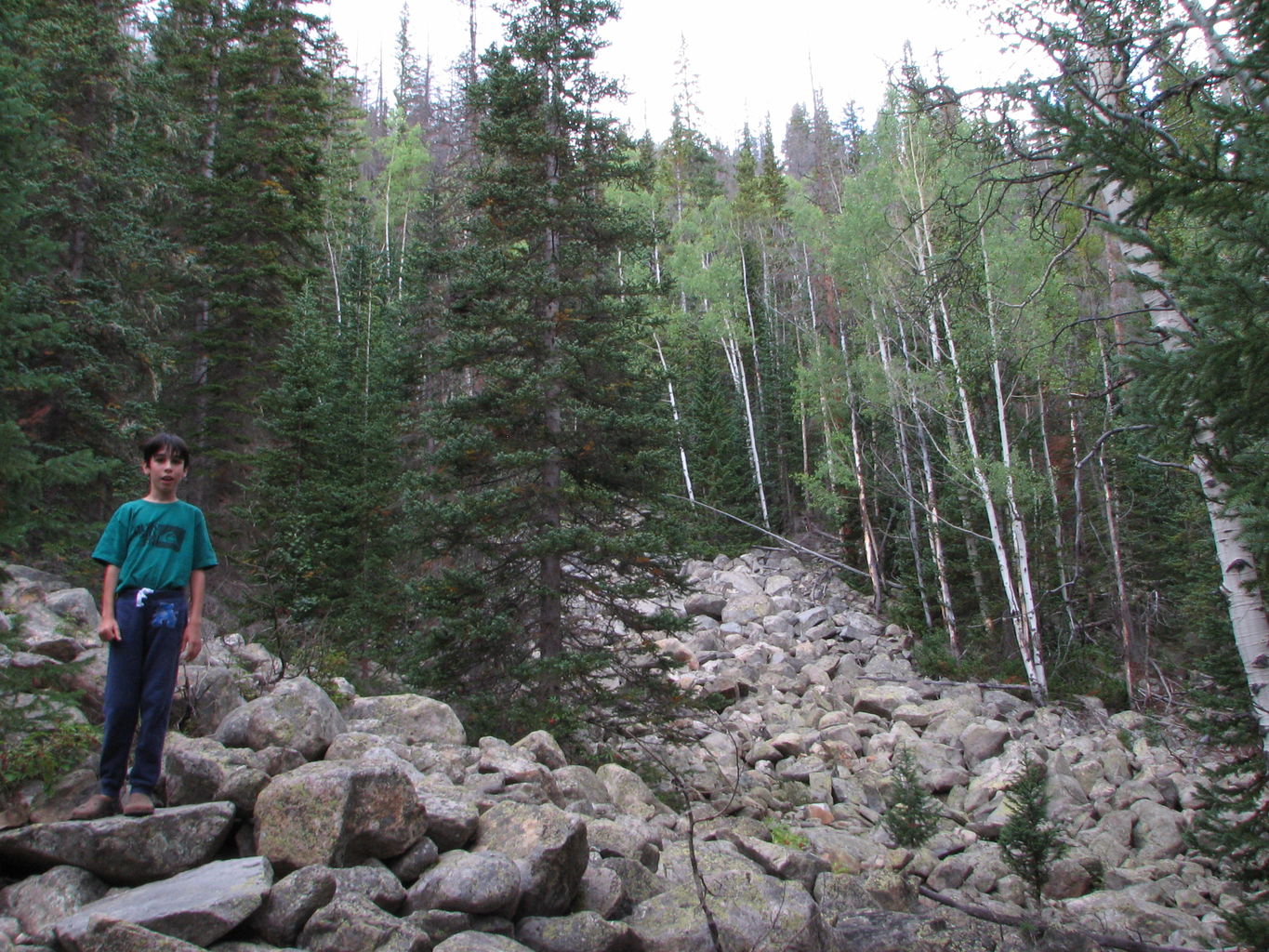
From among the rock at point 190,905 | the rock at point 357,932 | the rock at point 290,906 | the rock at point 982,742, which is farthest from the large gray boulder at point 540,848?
the rock at point 982,742

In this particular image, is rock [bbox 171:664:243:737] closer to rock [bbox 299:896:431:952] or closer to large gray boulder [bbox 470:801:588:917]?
large gray boulder [bbox 470:801:588:917]

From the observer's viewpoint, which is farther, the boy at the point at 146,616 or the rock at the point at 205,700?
the rock at the point at 205,700

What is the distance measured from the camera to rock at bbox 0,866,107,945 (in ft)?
10.3

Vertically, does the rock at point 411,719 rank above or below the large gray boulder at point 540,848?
above

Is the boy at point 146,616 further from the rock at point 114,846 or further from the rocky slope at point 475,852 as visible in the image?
the rocky slope at point 475,852

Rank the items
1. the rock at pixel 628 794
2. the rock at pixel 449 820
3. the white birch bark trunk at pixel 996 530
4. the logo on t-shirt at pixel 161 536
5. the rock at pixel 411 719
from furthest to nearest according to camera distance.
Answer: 1. the white birch bark trunk at pixel 996 530
2. the rock at pixel 628 794
3. the rock at pixel 411 719
4. the rock at pixel 449 820
5. the logo on t-shirt at pixel 161 536

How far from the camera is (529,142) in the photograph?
35.6 feet

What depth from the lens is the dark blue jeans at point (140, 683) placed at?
3.68 m

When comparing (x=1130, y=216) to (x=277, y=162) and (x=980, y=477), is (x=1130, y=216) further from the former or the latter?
(x=277, y=162)

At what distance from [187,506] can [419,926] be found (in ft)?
7.83

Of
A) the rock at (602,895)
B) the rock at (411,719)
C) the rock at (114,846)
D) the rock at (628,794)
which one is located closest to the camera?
the rock at (114,846)

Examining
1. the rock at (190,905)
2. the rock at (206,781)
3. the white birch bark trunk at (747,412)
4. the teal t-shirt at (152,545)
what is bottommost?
the rock at (190,905)

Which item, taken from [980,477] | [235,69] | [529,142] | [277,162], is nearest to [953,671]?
[980,477]

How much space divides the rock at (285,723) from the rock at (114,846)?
1.10 m
